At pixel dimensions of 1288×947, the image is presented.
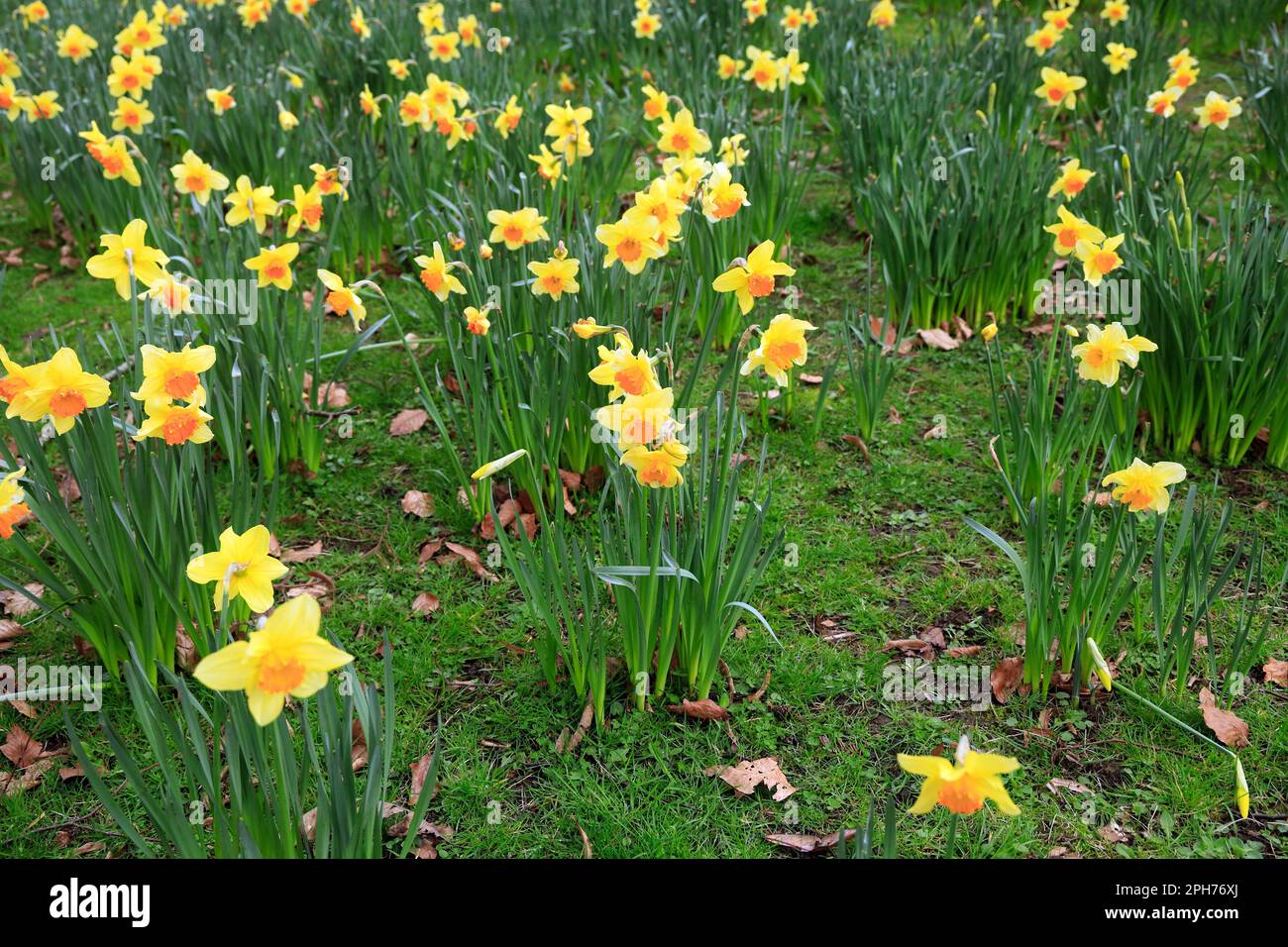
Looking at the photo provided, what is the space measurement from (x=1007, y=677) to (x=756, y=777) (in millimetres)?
666

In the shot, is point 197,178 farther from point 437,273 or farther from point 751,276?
point 751,276

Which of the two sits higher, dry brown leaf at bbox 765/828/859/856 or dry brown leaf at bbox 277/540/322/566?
dry brown leaf at bbox 277/540/322/566

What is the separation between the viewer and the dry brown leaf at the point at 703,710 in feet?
7.63

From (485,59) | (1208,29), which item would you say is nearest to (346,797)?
(485,59)

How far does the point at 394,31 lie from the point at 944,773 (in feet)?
17.5

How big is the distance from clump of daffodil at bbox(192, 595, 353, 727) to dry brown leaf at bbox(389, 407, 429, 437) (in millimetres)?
2043

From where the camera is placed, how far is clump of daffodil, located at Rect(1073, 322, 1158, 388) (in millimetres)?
2436

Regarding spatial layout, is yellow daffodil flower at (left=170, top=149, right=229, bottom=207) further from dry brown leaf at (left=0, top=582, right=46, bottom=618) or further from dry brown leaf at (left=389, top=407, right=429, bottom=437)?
dry brown leaf at (left=0, top=582, right=46, bottom=618)

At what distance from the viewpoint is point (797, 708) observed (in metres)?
2.37

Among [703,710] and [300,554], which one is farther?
[300,554]

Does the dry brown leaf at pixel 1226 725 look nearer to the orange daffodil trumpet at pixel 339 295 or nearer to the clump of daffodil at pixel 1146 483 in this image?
the clump of daffodil at pixel 1146 483

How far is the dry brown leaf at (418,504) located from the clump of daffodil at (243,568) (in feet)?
4.12

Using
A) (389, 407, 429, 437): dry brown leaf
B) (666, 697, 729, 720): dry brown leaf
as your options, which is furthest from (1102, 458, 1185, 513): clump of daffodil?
(389, 407, 429, 437): dry brown leaf

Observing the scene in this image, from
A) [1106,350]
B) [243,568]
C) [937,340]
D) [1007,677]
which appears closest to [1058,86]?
[937,340]
